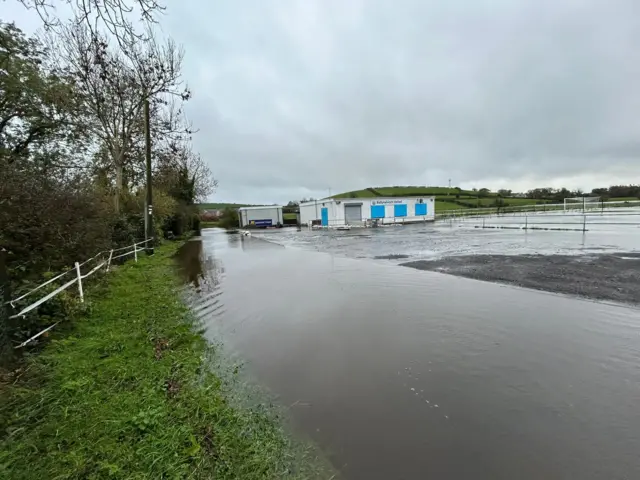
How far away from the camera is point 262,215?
61938 millimetres

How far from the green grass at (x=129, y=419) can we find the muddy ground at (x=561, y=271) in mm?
7373

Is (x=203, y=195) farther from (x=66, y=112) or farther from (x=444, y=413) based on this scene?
(x=444, y=413)

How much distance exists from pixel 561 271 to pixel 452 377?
747 centimetres

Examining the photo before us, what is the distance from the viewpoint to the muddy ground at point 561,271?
23.6ft

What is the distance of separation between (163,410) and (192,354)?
146 centimetres

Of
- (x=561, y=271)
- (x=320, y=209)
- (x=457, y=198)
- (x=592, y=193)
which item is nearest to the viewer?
(x=561, y=271)

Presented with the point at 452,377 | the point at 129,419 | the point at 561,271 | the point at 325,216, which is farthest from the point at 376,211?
the point at 129,419

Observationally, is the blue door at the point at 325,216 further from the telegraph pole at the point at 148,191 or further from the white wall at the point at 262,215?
the telegraph pole at the point at 148,191

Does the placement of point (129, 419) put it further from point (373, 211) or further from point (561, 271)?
point (373, 211)

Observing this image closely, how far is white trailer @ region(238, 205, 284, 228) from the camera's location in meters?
60.9

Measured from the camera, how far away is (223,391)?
12.1ft

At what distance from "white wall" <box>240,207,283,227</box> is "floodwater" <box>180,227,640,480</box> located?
55.0 meters

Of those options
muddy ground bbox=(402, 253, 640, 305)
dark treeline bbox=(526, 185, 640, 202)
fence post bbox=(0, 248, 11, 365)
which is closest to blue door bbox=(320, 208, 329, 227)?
muddy ground bbox=(402, 253, 640, 305)

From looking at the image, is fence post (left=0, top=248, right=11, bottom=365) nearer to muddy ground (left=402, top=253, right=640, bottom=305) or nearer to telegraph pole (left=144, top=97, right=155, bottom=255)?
muddy ground (left=402, top=253, right=640, bottom=305)
